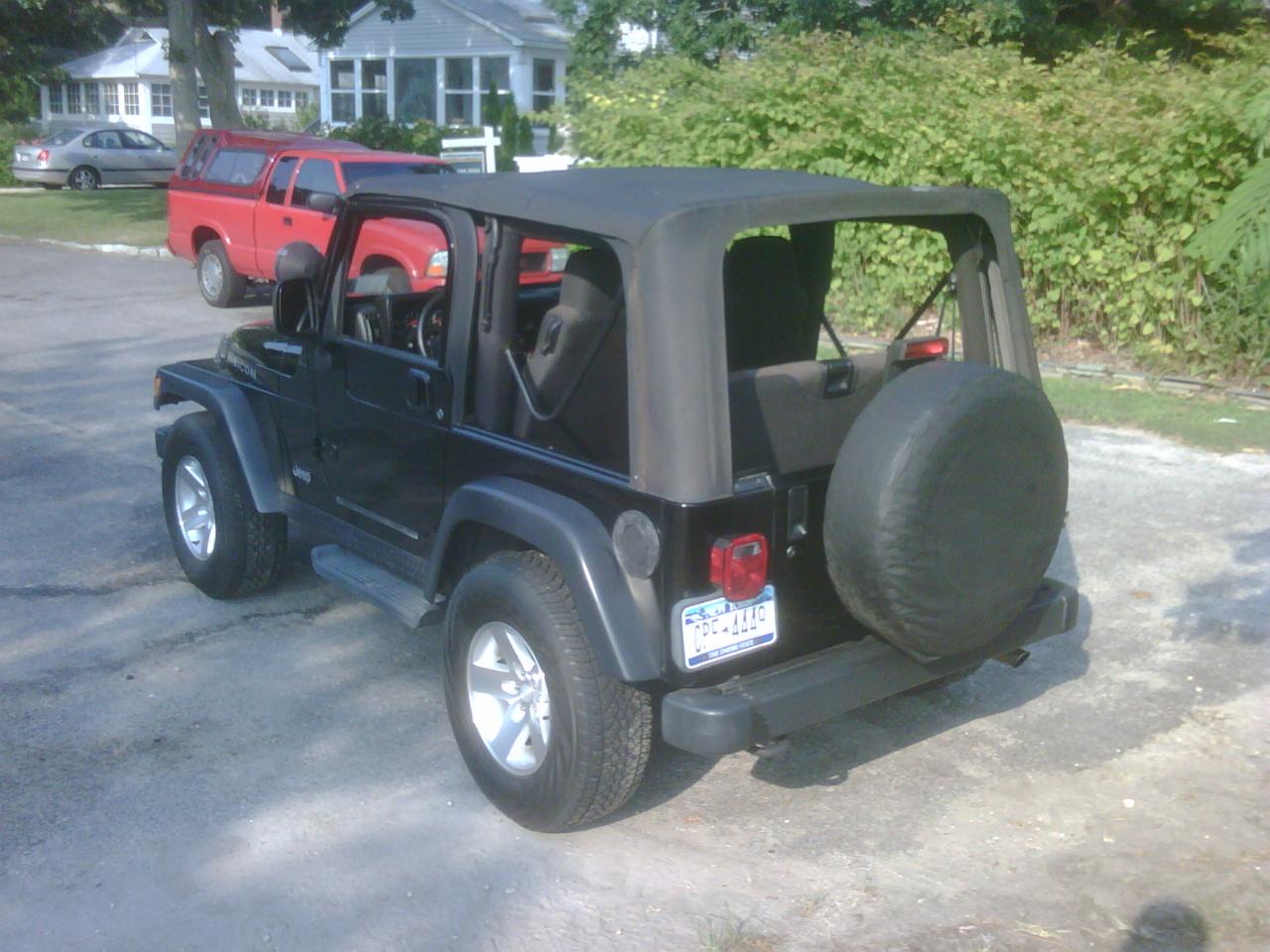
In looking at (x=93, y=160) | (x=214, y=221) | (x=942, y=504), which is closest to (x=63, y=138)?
(x=93, y=160)

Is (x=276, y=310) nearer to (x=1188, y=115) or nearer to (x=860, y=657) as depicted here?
(x=860, y=657)

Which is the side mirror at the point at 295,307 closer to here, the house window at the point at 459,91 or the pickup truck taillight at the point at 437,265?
the pickup truck taillight at the point at 437,265

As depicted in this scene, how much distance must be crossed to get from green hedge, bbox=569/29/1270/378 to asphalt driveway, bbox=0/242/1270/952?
4.09 m

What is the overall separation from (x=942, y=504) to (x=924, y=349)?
3.12 feet

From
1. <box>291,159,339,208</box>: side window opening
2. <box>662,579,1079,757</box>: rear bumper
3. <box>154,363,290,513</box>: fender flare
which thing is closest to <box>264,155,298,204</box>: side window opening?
<box>291,159,339,208</box>: side window opening

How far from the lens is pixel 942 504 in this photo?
12.0 feet

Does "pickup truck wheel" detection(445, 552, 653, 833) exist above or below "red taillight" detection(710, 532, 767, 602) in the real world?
below

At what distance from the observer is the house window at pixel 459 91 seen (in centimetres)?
3738

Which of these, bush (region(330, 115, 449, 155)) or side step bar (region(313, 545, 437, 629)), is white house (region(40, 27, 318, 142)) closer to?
bush (region(330, 115, 449, 155))

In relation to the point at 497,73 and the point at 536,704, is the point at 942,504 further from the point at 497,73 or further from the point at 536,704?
the point at 497,73

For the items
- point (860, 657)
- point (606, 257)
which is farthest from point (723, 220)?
point (860, 657)

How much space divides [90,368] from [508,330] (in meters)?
8.26

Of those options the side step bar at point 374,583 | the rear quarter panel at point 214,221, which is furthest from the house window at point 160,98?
the side step bar at point 374,583

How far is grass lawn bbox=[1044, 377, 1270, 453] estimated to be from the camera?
8.91 m
